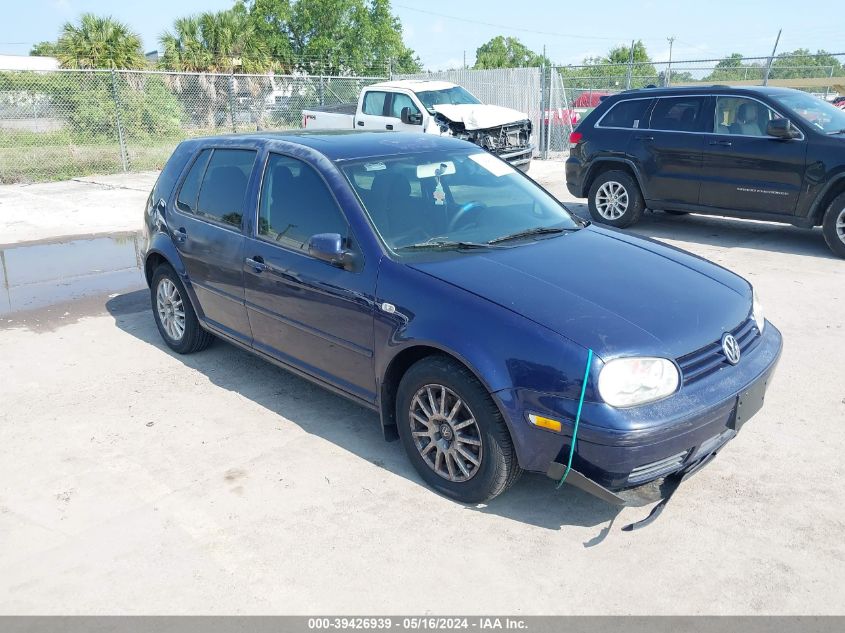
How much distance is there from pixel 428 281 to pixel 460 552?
4.19ft

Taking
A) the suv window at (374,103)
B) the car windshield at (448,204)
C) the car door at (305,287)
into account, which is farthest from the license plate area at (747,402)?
the suv window at (374,103)

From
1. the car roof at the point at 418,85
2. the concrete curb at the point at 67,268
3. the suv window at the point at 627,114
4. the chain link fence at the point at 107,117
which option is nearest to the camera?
the concrete curb at the point at 67,268

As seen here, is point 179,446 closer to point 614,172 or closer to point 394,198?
point 394,198

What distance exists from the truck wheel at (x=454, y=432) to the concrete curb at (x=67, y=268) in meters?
5.11

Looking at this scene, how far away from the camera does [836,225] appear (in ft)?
26.8

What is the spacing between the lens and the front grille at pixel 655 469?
10.5 ft

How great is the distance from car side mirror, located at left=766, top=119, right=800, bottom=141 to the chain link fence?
44.2ft

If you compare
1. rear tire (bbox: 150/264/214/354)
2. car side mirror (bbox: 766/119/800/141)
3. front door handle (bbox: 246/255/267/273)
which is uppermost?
car side mirror (bbox: 766/119/800/141)

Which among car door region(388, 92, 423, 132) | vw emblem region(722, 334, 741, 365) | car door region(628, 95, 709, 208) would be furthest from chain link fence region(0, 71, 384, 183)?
vw emblem region(722, 334, 741, 365)

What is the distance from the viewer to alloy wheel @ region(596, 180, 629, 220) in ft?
32.9

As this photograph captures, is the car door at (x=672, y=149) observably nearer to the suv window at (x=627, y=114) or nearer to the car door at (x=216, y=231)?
the suv window at (x=627, y=114)

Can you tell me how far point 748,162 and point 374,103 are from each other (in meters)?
8.39

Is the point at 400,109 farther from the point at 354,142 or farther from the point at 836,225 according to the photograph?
the point at 354,142

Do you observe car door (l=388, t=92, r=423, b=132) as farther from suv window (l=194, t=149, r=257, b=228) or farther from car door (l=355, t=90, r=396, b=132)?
suv window (l=194, t=149, r=257, b=228)
